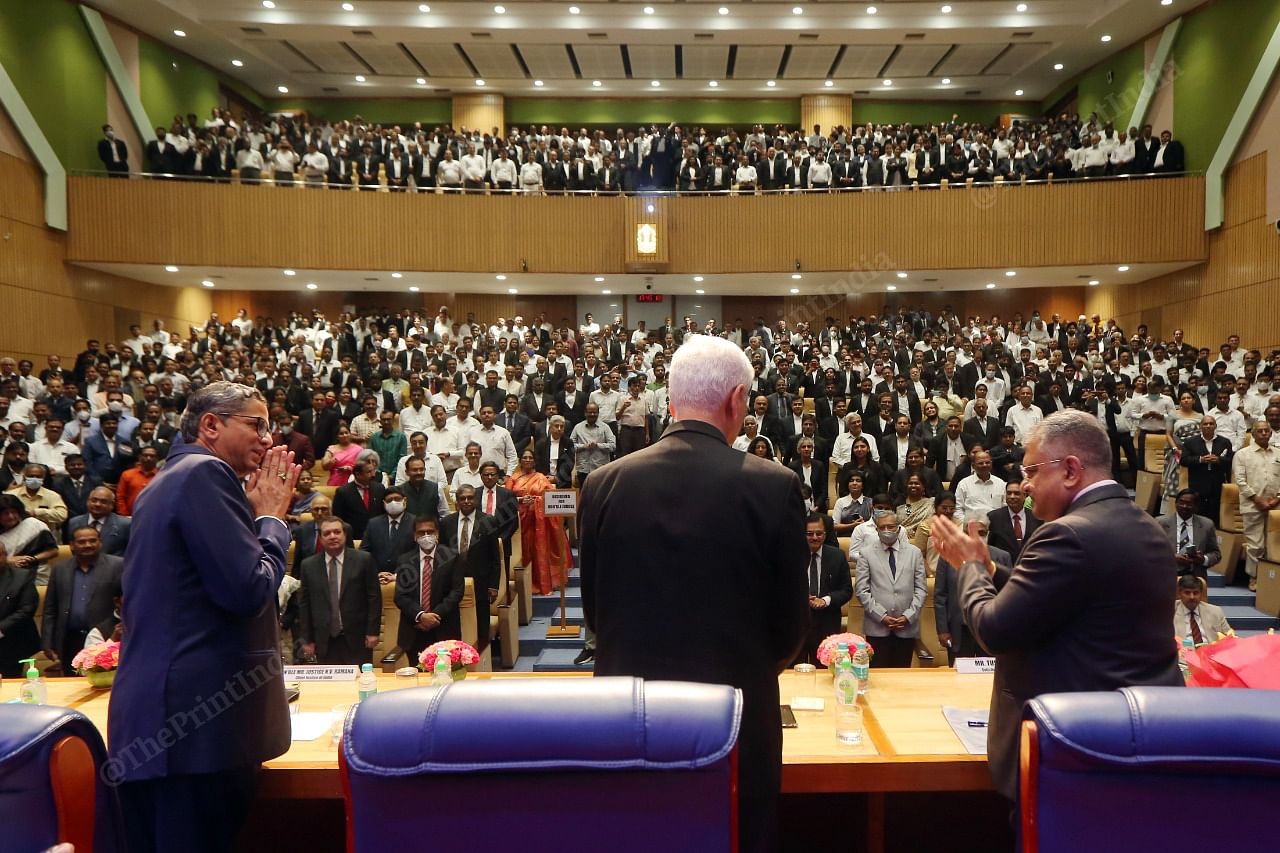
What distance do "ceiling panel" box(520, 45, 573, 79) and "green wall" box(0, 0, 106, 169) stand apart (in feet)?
23.1

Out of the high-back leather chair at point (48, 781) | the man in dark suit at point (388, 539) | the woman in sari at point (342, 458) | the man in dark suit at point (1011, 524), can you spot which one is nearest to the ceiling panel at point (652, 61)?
the woman in sari at point (342, 458)

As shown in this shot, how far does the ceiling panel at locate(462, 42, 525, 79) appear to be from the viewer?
53.2 feet

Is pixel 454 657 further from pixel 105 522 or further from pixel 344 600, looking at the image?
pixel 105 522

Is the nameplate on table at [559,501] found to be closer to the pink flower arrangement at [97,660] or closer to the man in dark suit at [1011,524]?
the man in dark suit at [1011,524]

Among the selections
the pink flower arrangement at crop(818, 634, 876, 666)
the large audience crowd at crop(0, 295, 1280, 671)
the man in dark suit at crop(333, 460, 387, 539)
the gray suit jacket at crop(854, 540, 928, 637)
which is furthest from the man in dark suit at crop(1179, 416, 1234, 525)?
the man in dark suit at crop(333, 460, 387, 539)

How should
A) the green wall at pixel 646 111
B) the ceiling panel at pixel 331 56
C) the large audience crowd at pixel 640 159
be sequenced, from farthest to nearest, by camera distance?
the green wall at pixel 646 111
the ceiling panel at pixel 331 56
the large audience crowd at pixel 640 159

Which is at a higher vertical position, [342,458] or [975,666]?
[342,458]

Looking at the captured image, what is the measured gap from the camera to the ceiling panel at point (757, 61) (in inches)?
645

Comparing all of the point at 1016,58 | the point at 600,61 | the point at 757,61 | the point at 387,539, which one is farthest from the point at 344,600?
the point at 1016,58

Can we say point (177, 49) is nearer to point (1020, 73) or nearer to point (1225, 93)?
point (1020, 73)

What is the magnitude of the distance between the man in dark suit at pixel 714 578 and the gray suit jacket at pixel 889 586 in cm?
401

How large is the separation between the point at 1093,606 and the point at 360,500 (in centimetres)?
632

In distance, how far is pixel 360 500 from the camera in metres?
7.13

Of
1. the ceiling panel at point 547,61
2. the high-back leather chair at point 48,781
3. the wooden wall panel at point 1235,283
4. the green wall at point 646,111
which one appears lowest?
the high-back leather chair at point 48,781
